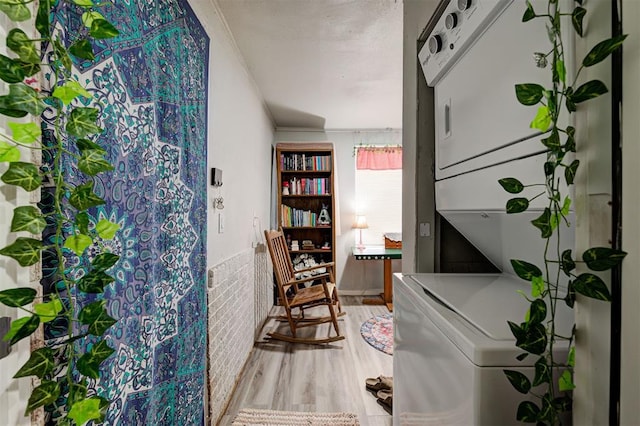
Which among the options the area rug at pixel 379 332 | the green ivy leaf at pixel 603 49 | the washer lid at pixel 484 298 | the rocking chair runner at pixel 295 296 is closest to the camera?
the green ivy leaf at pixel 603 49

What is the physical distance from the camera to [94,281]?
1.77 ft

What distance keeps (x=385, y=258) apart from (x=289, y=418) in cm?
231

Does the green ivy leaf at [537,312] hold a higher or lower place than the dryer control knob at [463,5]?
lower

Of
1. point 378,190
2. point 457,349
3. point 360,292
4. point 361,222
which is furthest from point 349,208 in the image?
point 457,349

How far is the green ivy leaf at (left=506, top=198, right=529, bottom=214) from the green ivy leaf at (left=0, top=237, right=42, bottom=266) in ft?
2.49

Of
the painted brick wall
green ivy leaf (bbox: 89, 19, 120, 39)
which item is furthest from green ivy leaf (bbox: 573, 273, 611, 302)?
the painted brick wall

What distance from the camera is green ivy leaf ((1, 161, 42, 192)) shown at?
0.47 m

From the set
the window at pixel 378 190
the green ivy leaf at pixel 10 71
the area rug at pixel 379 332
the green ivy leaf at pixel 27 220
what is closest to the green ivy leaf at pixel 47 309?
the green ivy leaf at pixel 27 220

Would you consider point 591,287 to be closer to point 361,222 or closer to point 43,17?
point 43,17

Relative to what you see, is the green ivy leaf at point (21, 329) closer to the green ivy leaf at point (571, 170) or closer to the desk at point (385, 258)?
the green ivy leaf at point (571, 170)

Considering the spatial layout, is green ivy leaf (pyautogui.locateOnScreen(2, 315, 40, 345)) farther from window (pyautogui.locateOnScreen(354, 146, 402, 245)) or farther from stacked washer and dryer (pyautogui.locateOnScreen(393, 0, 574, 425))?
window (pyautogui.locateOnScreen(354, 146, 402, 245))

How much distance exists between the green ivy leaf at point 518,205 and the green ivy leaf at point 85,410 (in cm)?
75

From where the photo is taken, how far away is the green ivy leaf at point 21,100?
1.51 ft

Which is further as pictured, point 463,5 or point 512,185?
point 463,5
